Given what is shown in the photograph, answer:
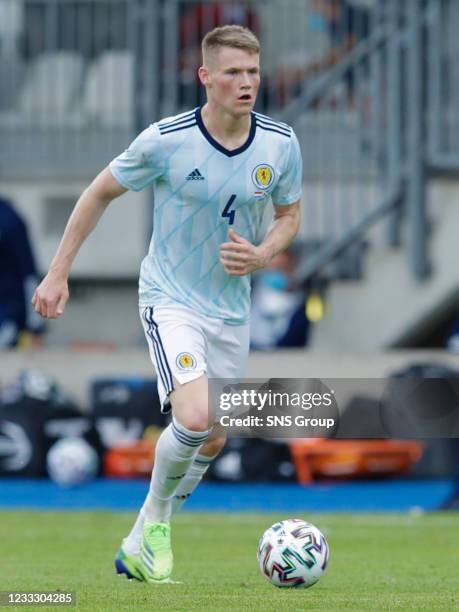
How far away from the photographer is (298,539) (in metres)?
6.84

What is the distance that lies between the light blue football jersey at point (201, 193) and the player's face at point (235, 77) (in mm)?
224

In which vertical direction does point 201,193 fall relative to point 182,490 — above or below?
above

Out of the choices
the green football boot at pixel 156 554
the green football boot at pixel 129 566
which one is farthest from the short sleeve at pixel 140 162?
the green football boot at pixel 129 566

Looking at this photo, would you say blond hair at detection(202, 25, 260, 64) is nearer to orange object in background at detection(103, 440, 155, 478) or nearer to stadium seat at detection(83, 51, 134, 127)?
orange object in background at detection(103, 440, 155, 478)

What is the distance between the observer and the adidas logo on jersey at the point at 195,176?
7207 mm

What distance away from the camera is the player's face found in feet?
23.1

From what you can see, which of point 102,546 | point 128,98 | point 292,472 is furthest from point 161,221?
point 128,98

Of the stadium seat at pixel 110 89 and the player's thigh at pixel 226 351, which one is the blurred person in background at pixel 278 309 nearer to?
the stadium seat at pixel 110 89

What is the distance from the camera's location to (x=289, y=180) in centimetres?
741

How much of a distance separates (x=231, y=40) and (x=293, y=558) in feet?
6.97

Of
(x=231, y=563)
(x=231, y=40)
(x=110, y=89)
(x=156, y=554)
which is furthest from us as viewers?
(x=110, y=89)

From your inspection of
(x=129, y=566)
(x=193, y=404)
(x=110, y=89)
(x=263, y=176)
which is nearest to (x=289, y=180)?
(x=263, y=176)

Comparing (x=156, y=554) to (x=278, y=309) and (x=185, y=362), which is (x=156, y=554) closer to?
(x=185, y=362)

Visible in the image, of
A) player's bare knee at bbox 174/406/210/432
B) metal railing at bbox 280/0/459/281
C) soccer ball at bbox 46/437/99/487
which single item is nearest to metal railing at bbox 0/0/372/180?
metal railing at bbox 280/0/459/281
